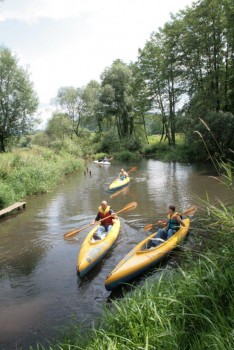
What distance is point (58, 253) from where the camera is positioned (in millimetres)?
8500

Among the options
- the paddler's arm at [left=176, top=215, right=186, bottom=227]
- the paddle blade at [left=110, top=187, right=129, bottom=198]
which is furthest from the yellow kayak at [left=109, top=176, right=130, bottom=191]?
the paddler's arm at [left=176, top=215, right=186, bottom=227]

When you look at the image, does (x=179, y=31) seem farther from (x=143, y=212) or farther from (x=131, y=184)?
(x=143, y=212)

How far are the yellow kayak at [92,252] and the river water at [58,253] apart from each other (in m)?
0.21

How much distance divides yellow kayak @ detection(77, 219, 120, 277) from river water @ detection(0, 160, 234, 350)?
0.21 m

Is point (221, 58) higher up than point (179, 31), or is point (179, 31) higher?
point (179, 31)

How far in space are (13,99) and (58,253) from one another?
24314 mm

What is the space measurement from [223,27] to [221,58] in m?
2.58

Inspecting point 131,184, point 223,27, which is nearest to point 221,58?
point 223,27

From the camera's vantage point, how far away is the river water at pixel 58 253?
5430 millimetres

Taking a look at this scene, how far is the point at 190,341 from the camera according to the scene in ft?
9.93

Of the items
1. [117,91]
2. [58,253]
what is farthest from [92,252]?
[117,91]

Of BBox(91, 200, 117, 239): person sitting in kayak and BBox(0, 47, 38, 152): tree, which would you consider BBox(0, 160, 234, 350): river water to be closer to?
BBox(91, 200, 117, 239): person sitting in kayak

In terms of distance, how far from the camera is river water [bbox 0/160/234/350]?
543 centimetres

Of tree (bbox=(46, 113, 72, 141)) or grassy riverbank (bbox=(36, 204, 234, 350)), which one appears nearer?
grassy riverbank (bbox=(36, 204, 234, 350))
